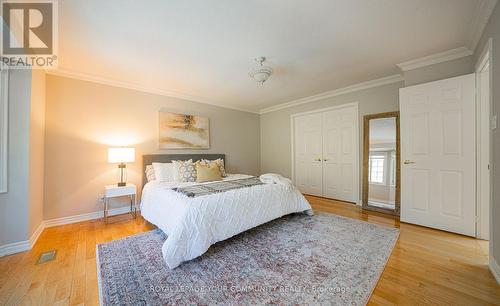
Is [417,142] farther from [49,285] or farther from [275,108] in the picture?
[49,285]

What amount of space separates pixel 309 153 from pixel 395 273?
3.20 meters

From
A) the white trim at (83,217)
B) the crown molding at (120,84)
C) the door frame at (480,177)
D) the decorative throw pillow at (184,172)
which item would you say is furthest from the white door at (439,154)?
the white trim at (83,217)

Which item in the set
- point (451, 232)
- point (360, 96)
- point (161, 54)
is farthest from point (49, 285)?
point (360, 96)

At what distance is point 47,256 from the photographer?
6.56ft

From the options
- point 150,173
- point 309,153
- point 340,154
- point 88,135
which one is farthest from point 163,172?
point 340,154

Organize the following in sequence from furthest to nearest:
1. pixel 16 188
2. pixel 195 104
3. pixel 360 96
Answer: pixel 195 104 < pixel 360 96 < pixel 16 188

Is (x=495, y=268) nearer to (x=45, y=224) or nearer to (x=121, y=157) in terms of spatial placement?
(x=121, y=157)

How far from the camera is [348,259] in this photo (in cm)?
190

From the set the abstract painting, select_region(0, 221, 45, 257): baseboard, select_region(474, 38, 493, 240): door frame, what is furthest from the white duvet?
select_region(474, 38, 493, 240): door frame

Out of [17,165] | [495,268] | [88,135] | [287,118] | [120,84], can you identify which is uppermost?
[120,84]

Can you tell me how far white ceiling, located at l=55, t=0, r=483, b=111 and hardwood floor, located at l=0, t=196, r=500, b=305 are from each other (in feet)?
7.78

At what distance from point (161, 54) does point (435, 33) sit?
3.29m

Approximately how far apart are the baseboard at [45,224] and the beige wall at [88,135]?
69 millimetres

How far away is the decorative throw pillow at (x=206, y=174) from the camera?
327 cm
